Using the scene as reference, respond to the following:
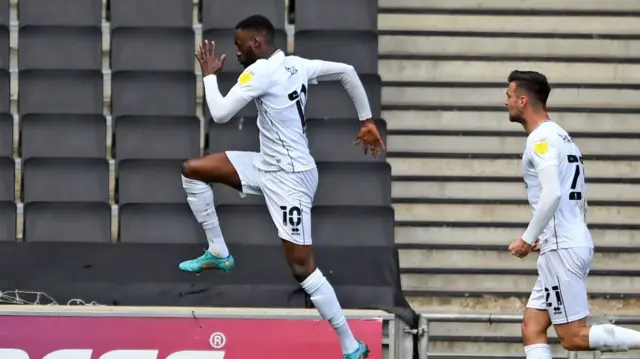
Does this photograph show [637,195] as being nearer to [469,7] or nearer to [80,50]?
[469,7]

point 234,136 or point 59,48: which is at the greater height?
point 59,48

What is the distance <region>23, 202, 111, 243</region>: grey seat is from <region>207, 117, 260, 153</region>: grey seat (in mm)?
749

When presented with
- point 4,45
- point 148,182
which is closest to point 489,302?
point 148,182

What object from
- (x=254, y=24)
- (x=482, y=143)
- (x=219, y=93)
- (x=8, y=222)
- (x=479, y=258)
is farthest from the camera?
(x=482, y=143)

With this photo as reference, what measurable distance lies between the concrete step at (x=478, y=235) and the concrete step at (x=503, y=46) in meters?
1.21

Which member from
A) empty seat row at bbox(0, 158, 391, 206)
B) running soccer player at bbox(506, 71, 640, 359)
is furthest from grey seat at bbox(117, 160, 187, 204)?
running soccer player at bbox(506, 71, 640, 359)

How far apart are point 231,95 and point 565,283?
171 centimetres

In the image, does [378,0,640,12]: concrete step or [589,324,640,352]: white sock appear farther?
[378,0,640,12]: concrete step

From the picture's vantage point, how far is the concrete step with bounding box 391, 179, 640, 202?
8570 millimetres

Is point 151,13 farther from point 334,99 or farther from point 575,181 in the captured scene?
point 575,181

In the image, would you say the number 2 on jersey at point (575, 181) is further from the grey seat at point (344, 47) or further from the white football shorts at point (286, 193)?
the grey seat at point (344, 47)

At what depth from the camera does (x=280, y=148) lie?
20.1ft

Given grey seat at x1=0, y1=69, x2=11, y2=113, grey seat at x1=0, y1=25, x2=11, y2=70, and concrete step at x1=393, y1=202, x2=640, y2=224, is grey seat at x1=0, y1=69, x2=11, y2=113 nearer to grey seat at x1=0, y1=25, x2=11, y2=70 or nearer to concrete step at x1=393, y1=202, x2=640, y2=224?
grey seat at x1=0, y1=25, x2=11, y2=70

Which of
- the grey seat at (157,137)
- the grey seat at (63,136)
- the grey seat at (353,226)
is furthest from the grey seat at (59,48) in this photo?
the grey seat at (353,226)
